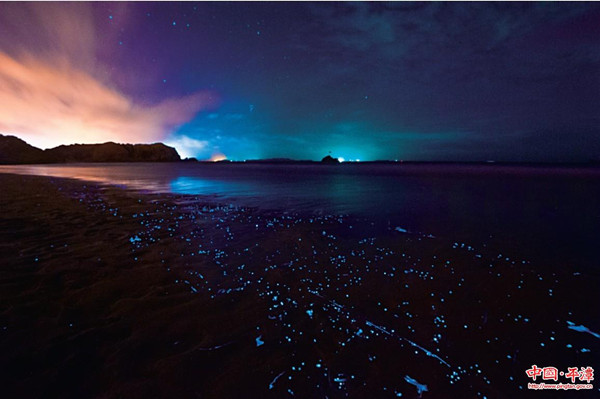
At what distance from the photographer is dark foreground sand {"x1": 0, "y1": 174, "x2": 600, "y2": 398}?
3391 millimetres

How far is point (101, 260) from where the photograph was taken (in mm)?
6980

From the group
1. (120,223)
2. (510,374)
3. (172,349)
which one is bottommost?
(510,374)

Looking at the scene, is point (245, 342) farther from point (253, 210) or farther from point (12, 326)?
point (253, 210)

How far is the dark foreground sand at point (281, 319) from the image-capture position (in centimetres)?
339

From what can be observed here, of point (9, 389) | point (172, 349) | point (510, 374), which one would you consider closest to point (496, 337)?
point (510, 374)

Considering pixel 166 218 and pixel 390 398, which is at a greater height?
pixel 166 218

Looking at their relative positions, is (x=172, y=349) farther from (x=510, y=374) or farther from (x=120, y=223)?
(x=120, y=223)

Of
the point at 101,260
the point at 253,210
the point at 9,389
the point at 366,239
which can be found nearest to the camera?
the point at 9,389

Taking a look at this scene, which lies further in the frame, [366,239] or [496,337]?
[366,239]

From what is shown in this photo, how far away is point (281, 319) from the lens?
15.3 feet

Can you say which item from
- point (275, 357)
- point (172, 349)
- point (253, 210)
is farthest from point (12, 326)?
point (253, 210)

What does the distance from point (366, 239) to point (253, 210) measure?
749 centimetres

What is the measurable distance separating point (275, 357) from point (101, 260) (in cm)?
595

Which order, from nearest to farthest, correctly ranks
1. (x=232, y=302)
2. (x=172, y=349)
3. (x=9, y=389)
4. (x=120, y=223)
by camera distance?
(x=9, y=389)
(x=172, y=349)
(x=232, y=302)
(x=120, y=223)
